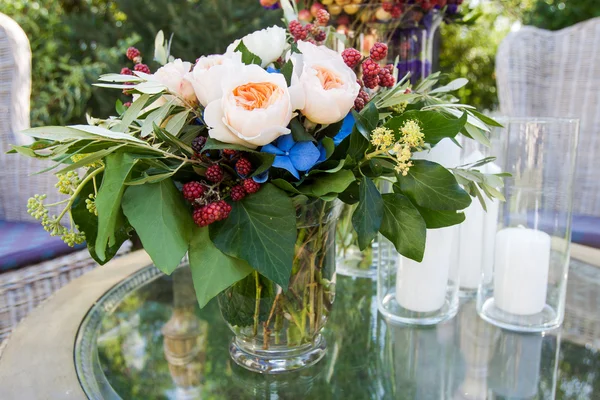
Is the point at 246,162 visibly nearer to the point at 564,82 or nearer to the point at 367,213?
the point at 367,213

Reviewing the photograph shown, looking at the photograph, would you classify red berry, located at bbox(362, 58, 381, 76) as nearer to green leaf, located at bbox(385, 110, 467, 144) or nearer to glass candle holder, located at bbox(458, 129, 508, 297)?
green leaf, located at bbox(385, 110, 467, 144)

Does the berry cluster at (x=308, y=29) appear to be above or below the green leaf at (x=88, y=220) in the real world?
above

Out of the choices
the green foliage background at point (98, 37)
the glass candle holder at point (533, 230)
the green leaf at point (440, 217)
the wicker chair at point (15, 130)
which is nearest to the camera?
the green leaf at point (440, 217)

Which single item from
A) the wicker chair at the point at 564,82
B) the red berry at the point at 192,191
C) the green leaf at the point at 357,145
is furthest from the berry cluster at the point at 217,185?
the wicker chair at the point at 564,82

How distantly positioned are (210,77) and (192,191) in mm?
112

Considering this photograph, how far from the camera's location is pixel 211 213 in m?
0.49

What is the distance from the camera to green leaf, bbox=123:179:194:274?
49 cm

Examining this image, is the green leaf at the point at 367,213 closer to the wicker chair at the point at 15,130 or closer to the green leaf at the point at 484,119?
the green leaf at the point at 484,119

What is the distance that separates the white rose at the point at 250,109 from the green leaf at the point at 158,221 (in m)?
0.08

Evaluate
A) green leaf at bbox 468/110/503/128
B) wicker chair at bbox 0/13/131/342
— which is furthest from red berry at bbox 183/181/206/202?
wicker chair at bbox 0/13/131/342

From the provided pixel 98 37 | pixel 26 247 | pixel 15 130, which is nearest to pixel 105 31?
pixel 98 37

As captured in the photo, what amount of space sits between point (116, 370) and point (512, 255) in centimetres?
57

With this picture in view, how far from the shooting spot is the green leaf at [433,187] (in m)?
0.55

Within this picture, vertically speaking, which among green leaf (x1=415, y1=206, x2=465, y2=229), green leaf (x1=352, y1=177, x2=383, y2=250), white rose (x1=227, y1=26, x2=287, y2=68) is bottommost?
green leaf (x1=415, y1=206, x2=465, y2=229)
